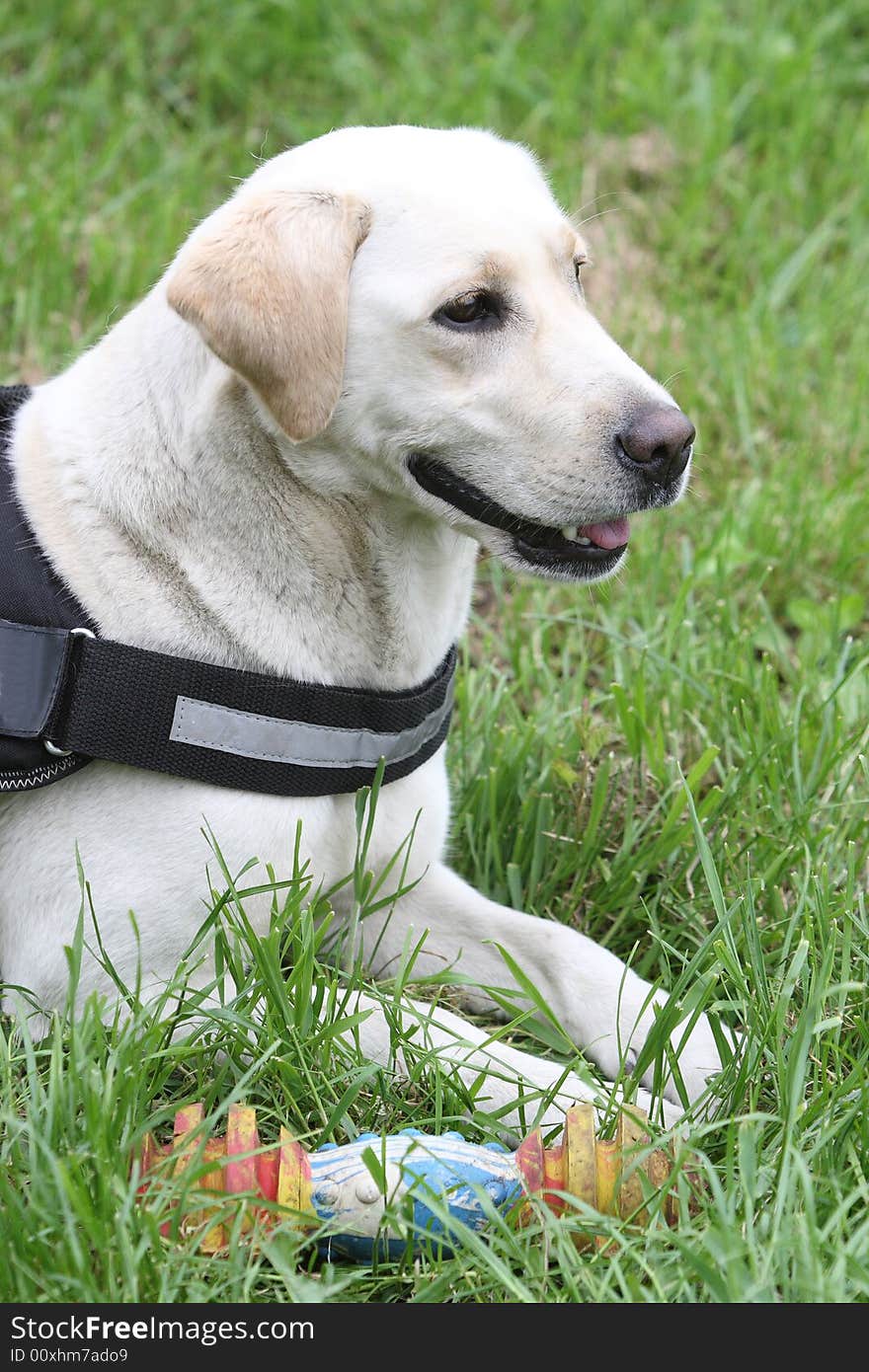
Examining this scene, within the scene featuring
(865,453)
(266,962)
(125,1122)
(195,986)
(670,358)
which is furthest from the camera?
(670,358)

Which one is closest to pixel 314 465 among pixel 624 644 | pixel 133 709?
pixel 133 709

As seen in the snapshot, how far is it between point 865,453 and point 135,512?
264 cm

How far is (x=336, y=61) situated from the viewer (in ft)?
19.0

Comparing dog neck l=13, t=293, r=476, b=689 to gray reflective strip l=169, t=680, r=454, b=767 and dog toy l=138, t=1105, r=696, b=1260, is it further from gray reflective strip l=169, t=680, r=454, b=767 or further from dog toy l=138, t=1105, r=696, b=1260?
dog toy l=138, t=1105, r=696, b=1260

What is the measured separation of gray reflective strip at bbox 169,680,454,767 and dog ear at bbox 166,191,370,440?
1.52ft

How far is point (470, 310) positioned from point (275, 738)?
76 cm

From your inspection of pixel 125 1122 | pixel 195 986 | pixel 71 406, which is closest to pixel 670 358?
pixel 71 406

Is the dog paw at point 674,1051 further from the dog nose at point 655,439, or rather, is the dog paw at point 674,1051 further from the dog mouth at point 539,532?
the dog nose at point 655,439

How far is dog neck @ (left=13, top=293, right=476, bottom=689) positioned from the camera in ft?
7.93

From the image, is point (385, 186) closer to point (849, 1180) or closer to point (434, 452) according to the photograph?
Result: point (434, 452)
